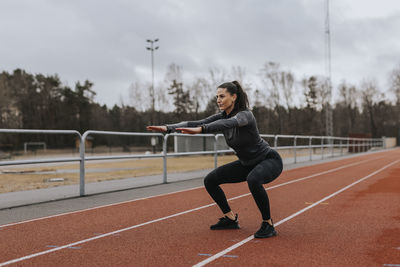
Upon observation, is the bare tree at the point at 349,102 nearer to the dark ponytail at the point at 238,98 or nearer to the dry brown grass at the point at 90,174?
the dry brown grass at the point at 90,174

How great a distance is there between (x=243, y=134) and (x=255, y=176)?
0.47m

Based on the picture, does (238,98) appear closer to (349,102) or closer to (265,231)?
(265,231)

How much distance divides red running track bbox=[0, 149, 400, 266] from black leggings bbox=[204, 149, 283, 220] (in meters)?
0.40

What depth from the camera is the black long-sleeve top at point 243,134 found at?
4.31 m

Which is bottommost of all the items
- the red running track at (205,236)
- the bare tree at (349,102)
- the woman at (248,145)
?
the red running track at (205,236)

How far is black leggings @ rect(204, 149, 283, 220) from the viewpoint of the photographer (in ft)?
15.1

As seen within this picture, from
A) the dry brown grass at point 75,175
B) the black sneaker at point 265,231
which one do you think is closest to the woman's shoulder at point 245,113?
the black sneaker at point 265,231

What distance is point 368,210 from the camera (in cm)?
656

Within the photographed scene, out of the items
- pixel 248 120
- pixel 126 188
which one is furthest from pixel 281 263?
pixel 126 188

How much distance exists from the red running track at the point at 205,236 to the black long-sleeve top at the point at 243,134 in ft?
3.02

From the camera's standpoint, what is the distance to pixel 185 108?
158 feet

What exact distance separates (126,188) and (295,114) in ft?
151

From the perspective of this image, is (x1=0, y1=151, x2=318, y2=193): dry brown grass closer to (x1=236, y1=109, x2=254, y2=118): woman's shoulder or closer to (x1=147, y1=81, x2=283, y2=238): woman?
(x1=147, y1=81, x2=283, y2=238): woman

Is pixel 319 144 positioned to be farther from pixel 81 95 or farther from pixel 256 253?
pixel 81 95
